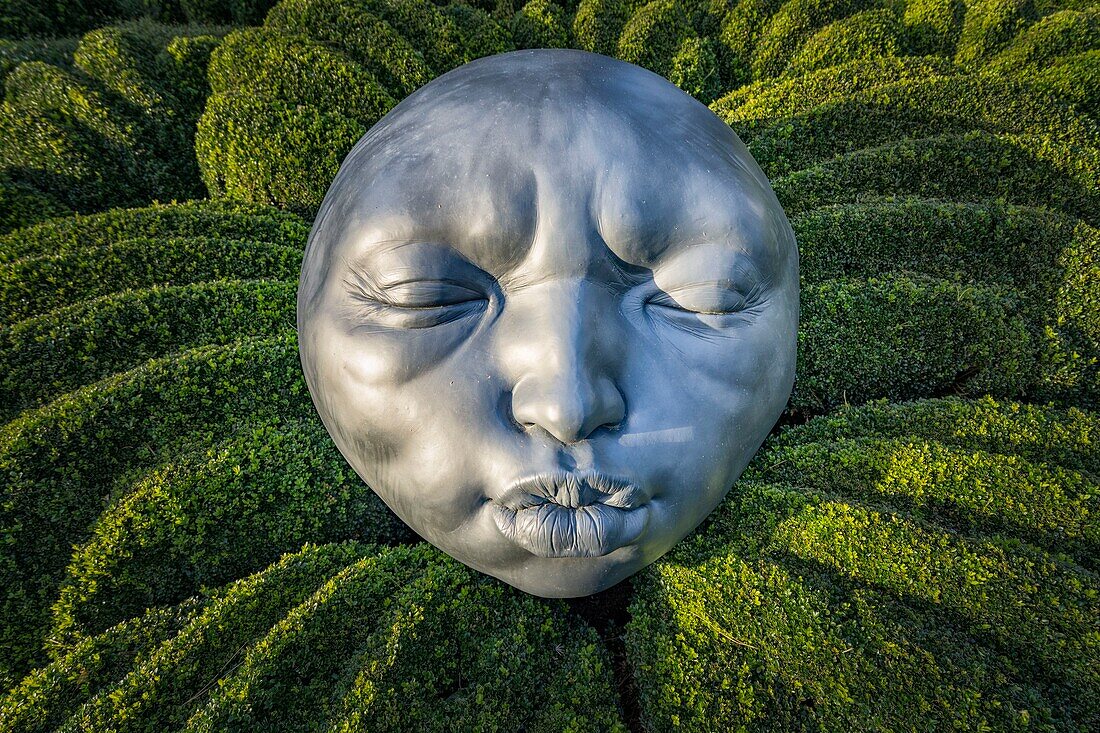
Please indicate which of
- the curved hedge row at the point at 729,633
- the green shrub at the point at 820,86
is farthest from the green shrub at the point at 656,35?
the curved hedge row at the point at 729,633

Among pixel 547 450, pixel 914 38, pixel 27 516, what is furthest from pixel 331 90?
pixel 914 38

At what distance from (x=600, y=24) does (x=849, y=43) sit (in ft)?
6.47

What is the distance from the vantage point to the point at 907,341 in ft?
14.1

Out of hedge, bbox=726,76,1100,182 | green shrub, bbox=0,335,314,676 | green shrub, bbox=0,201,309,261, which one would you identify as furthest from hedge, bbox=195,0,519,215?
hedge, bbox=726,76,1100,182

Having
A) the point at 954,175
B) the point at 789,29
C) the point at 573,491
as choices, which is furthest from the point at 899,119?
the point at 573,491

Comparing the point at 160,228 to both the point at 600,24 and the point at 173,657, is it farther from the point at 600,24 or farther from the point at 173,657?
the point at 600,24

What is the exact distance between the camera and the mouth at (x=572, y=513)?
254 cm

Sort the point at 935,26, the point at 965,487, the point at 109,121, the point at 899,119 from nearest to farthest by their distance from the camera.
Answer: the point at 965,487, the point at 109,121, the point at 899,119, the point at 935,26

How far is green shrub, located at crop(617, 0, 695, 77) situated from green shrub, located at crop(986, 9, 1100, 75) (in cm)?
239

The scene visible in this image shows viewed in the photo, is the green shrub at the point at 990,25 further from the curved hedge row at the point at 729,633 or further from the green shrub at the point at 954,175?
the curved hedge row at the point at 729,633

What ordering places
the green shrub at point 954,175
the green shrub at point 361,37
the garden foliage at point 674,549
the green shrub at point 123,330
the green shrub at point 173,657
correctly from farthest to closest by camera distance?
the green shrub at point 361,37 < the green shrub at point 954,175 < the green shrub at point 123,330 < the garden foliage at point 674,549 < the green shrub at point 173,657

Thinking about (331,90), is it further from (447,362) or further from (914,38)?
(914,38)

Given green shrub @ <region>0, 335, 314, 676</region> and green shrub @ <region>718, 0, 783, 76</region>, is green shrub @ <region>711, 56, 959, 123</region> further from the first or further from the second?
green shrub @ <region>0, 335, 314, 676</region>

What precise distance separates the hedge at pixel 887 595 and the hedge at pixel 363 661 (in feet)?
1.52
